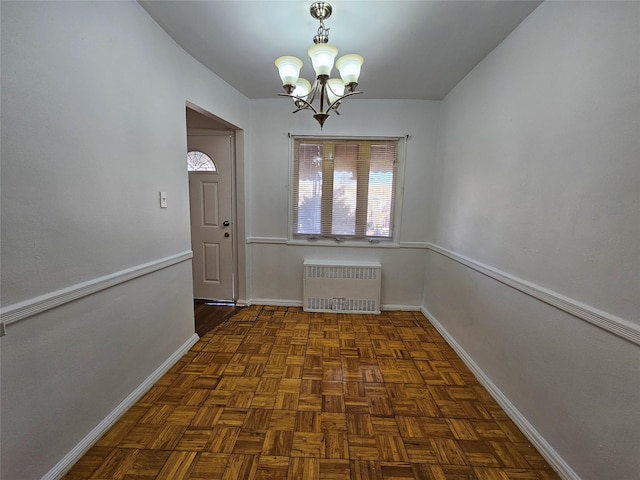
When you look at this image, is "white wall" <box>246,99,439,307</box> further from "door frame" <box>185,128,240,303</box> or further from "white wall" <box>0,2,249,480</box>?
"white wall" <box>0,2,249,480</box>

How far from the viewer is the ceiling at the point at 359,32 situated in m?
1.58

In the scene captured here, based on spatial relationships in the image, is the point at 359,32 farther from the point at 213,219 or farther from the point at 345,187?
the point at 213,219

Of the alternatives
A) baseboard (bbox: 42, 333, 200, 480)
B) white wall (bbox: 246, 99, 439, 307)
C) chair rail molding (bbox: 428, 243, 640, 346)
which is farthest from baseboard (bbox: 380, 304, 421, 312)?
baseboard (bbox: 42, 333, 200, 480)

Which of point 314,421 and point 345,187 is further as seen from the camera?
point 345,187

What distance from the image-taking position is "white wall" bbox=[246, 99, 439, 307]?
9.96ft

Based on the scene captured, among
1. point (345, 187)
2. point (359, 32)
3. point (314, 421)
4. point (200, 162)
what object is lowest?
point (314, 421)

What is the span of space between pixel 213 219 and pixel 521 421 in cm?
331

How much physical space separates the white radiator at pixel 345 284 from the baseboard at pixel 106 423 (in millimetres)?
1508

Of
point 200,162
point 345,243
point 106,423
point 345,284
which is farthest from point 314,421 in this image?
point 200,162

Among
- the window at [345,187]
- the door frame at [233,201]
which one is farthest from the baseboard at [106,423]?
the window at [345,187]

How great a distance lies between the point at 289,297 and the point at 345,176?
165cm

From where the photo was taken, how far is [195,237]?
332 cm

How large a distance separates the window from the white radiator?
0.37 metres

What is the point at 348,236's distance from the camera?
3229 mm
